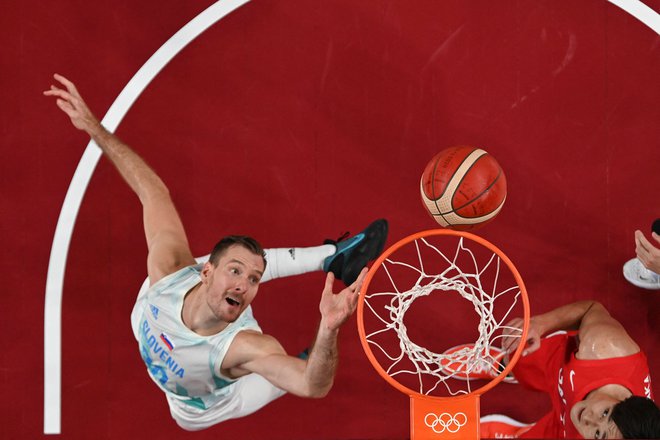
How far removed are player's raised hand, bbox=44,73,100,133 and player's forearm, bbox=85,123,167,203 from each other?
0.02 meters

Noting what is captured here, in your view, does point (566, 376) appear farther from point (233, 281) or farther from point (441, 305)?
point (233, 281)

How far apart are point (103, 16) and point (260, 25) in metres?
1.01

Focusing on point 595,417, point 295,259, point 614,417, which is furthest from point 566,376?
point 295,259

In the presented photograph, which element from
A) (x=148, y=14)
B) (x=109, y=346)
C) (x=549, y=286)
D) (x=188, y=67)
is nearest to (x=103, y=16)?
(x=148, y=14)

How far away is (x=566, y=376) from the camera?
421 centimetres

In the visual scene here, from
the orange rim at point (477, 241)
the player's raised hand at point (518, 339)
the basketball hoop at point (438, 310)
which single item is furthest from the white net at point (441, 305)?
the orange rim at point (477, 241)

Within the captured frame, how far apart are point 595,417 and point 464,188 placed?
4.32 feet

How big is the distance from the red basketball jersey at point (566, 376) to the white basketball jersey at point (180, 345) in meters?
1.62

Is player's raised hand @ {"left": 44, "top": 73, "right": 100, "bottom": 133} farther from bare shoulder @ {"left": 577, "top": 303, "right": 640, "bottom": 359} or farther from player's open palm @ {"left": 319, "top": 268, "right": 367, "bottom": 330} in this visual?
bare shoulder @ {"left": 577, "top": 303, "right": 640, "bottom": 359}

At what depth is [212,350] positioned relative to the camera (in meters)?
4.20

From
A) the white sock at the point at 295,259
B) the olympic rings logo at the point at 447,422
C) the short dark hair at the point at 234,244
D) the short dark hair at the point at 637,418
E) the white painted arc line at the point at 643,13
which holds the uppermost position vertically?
the white painted arc line at the point at 643,13

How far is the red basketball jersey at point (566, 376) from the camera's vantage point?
4.05m

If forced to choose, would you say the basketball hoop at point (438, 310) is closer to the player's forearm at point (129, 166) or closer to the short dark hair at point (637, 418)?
the short dark hair at point (637, 418)

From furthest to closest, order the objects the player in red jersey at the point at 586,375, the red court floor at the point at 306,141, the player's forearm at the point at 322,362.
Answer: the red court floor at the point at 306,141 → the player in red jersey at the point at 586,375 → the player's forearm at the point at 322,362
